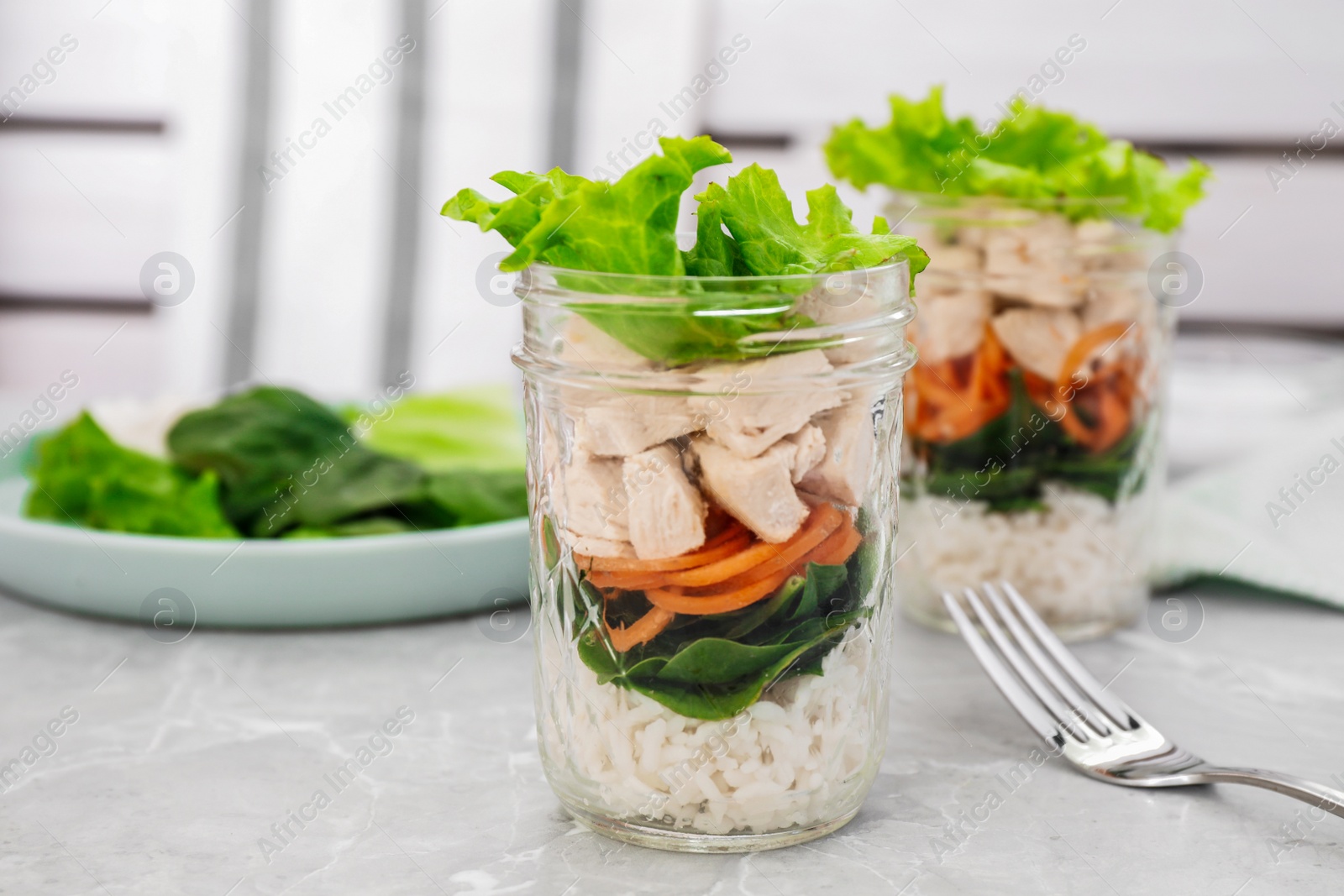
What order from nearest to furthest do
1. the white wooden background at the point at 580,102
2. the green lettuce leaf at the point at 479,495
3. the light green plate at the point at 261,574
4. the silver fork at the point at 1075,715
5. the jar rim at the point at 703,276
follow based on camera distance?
1. the jar rim at the point at 703,276
2. the silver fork at the point at 1075,715
3. the light green plate at the point at 261,574
4. the green lettuce leaf at the point at 479,495
5. the white wooden background at the point at 580,102

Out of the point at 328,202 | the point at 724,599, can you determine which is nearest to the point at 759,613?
the point at 724,599

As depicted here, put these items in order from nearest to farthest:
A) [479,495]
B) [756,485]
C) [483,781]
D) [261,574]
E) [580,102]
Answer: [756,485]
[483,781]
[261,574]
[479,495]
[580,102]

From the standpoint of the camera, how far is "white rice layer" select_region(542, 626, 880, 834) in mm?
637

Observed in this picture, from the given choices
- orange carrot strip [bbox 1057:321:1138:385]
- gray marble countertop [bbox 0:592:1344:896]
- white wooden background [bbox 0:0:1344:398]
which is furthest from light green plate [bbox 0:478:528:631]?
white wooden background [bbox 0:0:1344:398]

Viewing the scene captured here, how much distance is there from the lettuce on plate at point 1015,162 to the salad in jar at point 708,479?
0.35 m

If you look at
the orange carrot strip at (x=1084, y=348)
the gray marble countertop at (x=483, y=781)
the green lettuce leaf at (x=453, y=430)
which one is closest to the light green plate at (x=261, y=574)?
the gray marble countertop at (x=483, y=781)

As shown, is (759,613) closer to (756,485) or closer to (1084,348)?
(756,485)

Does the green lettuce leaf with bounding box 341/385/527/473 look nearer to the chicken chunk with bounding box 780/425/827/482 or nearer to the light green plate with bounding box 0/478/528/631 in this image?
the light green plate with bounding box 0/478/528/631

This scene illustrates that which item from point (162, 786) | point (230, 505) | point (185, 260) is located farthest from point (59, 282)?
point (162, 786)

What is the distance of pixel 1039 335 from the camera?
96 cm

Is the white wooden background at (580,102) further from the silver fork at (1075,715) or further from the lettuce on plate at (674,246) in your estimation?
the lettuce on plate at (674,246)

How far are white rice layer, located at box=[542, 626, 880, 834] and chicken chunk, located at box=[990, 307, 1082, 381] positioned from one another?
0.37 metres

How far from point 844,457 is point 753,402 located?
6 centimetres

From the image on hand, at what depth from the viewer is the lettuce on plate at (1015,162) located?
0.96 m
